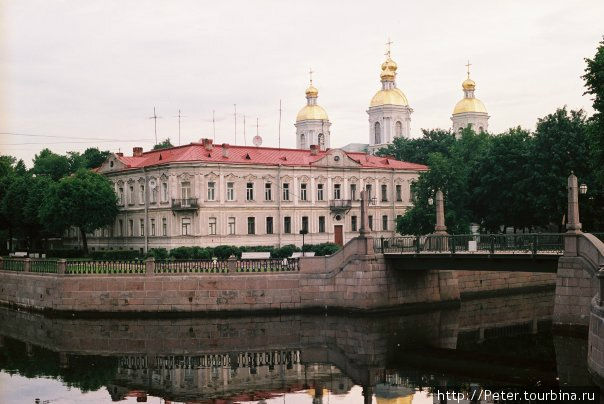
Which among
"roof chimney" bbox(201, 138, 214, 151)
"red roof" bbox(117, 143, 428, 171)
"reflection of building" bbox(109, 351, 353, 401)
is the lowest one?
"reflection of building" bbox(109, 351, 353, 401)

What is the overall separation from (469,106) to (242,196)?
208 ft

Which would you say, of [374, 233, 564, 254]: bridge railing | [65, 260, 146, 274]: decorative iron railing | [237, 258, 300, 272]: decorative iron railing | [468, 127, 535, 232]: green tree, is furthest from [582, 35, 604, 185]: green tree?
[65, 260, 146, 274]: decorative iron railing

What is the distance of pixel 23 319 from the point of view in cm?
4503

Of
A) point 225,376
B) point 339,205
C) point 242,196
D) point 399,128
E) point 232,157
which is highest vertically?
point 399,128

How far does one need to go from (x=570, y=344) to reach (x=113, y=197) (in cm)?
4588

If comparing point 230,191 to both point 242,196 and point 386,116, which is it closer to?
point 242,196

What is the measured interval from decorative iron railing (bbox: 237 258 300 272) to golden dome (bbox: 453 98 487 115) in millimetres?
80589

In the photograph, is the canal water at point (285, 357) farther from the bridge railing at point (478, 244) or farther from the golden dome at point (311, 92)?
the golden dome at point (311, 92)

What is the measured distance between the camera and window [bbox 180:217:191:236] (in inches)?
2483

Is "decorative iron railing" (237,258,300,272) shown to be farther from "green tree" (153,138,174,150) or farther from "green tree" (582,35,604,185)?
"green tree" (153,138,174,150)

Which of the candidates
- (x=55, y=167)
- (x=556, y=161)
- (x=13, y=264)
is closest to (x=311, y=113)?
(x=55, y=167)

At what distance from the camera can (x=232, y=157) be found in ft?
217

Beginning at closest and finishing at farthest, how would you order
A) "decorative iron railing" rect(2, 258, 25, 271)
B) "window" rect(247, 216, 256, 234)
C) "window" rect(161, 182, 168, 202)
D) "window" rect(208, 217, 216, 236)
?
"decorative iron railing" rect(2, 258, 25, 271)
"window" rect(208, 217, 216, 236)
"window" rect(161, 182, 168, 202)
"window" rect(247, 216, 256, 234)

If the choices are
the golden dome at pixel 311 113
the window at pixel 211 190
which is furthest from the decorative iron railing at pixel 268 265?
the golden dome at pixel 311 113
